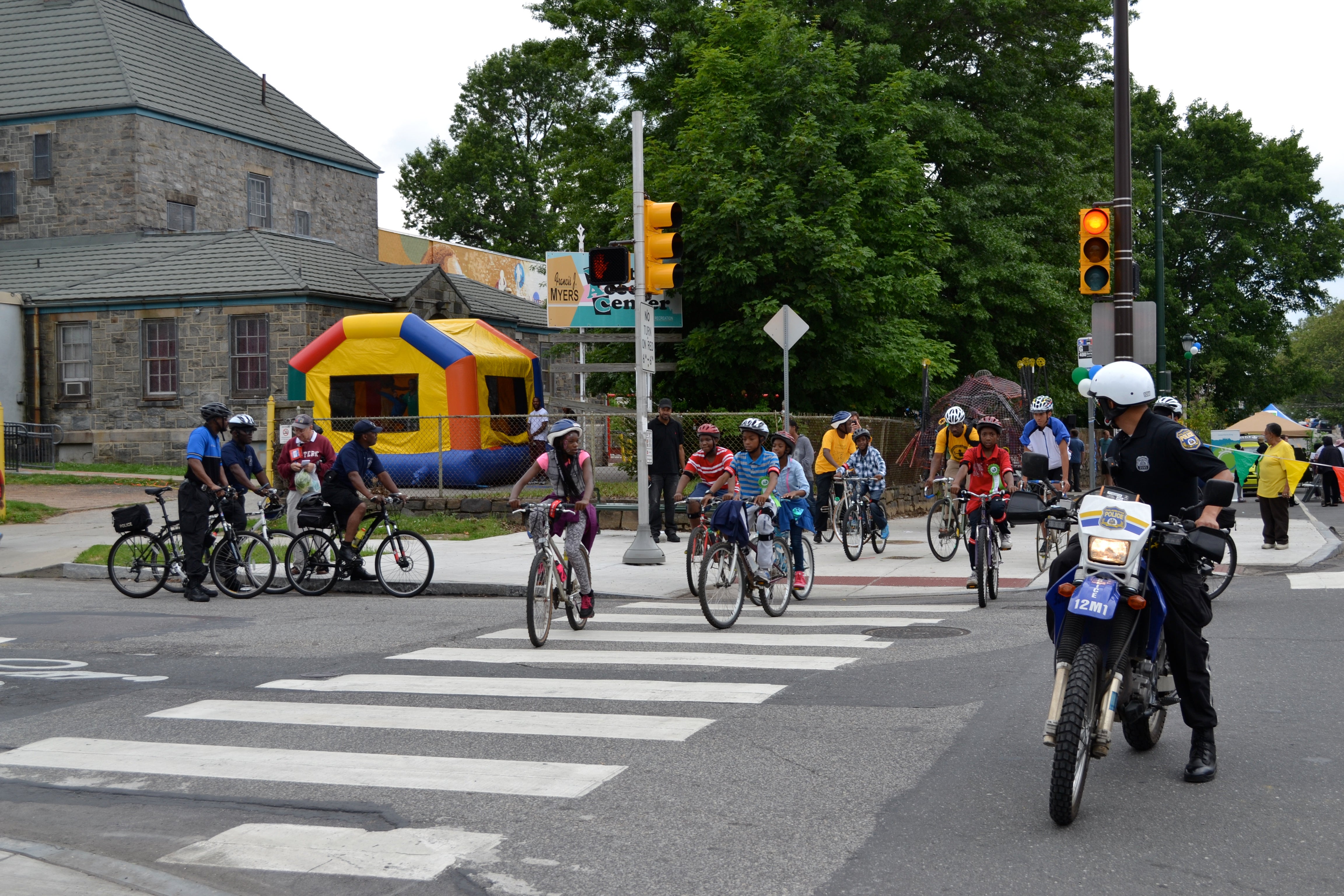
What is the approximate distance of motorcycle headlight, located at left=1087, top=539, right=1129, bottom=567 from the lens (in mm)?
5211

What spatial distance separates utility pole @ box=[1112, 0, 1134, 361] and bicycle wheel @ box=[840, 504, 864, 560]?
3903mm

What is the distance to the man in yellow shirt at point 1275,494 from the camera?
1692 cm

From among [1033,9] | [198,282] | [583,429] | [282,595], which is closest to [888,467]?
[583,429]

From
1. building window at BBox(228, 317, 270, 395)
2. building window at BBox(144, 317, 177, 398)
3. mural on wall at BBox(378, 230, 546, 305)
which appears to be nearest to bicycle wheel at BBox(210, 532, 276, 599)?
building window at BBox(228, 317, 270, 395)

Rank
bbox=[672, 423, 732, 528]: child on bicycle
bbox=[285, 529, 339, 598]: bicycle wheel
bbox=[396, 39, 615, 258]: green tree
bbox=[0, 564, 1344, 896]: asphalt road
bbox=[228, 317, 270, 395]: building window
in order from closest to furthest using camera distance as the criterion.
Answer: bbox=[0, 564, 1344, 896]: asphalt road, bbox=[672, 423, 732, 528]: child on bicycle, bbox=[285, 529, 339, 598]: bicycle wheel, bbox=[228, 317, 270, 395]: building window, bbox=[396, 39, 615, 258]: green tree

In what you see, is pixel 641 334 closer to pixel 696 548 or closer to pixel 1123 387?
pixel 696 548

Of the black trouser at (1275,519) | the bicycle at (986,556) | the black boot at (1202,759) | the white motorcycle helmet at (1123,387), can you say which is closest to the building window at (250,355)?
the bicycle at (986,556)

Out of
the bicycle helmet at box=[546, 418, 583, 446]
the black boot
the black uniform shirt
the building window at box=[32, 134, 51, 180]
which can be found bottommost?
the black boot

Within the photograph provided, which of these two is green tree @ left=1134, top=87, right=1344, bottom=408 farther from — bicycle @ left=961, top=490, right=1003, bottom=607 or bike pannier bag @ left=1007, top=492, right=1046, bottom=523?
bike pannier bag @ left=1007, top=492, right=1046, bottom=523

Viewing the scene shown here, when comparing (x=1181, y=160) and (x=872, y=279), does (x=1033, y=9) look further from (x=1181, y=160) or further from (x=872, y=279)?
(x=1181, y=160)

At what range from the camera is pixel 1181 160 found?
53.2m

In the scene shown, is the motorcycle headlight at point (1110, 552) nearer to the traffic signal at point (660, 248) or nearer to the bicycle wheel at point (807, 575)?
the bicycle wheel at point (807, 575)

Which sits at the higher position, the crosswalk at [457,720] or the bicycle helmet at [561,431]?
the bicycle helmet at [561,431]

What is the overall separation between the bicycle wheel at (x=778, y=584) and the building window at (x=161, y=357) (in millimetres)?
22070
